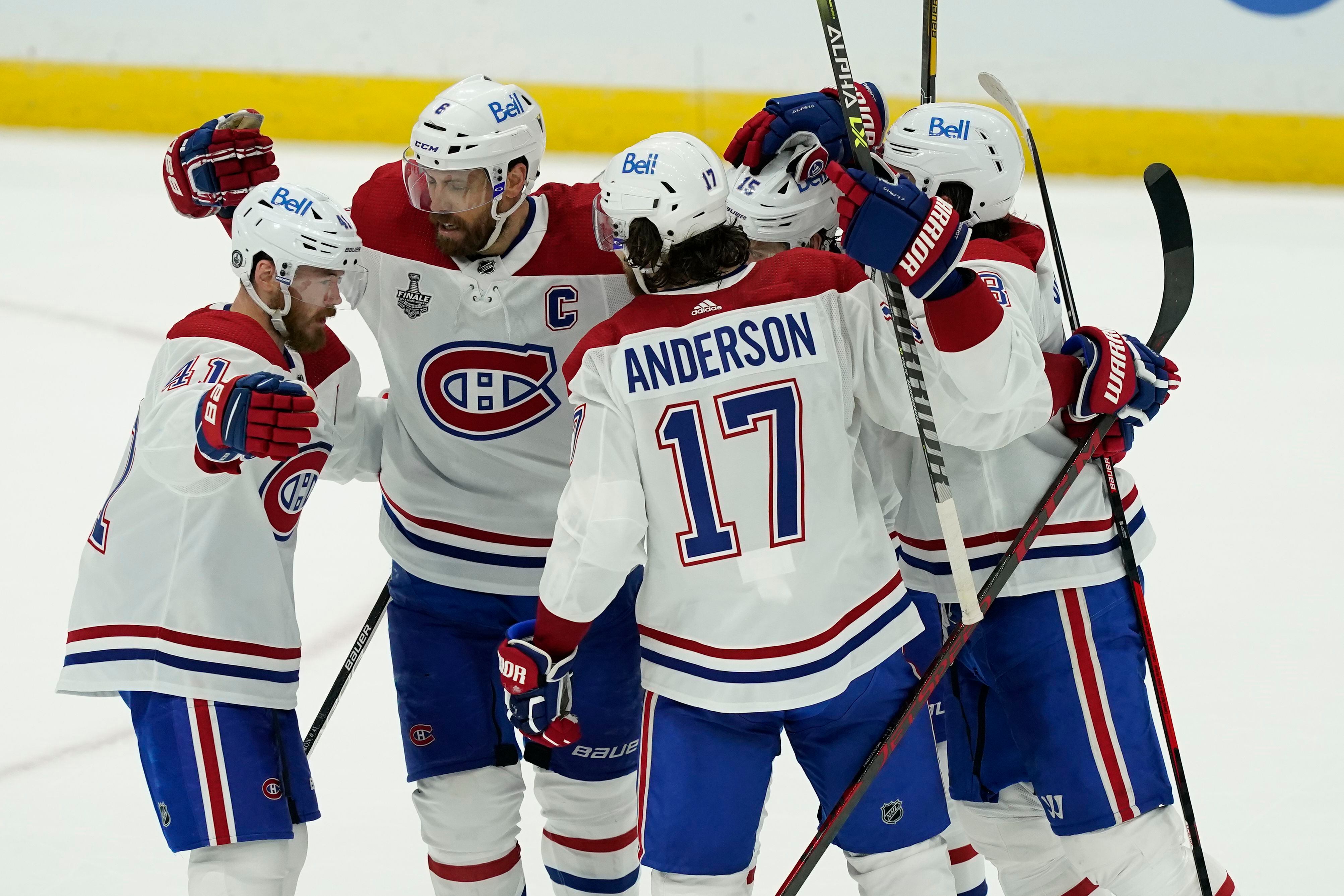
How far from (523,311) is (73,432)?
261 centimetres

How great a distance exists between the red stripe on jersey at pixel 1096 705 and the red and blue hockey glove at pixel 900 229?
2.16 feet

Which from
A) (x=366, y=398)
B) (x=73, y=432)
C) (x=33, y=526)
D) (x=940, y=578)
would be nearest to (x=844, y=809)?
(x=940, y=578)

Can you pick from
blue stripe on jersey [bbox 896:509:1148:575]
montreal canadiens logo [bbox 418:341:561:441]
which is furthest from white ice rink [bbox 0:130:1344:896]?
montreal canadiens logo [bbox 418:341:561:441]

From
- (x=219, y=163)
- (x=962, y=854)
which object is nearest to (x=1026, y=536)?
(x=962, y=854)

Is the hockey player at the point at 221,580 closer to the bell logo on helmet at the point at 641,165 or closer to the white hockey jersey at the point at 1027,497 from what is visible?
the bell logo on helmet at the point at 641,165

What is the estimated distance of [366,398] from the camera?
2.72 m

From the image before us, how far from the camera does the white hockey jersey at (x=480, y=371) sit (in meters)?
2.51

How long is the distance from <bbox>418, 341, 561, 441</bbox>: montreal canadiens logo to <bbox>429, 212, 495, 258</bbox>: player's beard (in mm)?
151

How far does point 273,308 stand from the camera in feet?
7.64

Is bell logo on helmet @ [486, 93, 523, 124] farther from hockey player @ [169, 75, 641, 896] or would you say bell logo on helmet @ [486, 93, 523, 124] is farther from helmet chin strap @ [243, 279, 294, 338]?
helmet chin strap @ [243, 279, 294, 338]

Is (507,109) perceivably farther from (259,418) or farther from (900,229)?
(900,229)

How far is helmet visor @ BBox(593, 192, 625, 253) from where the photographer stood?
79.7 inches

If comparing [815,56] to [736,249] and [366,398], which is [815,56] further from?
[736,249]

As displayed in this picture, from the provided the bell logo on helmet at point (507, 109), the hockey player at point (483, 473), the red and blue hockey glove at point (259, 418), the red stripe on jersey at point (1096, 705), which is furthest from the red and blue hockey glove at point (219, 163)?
the red stripe on jersey at point (1096, 705)
